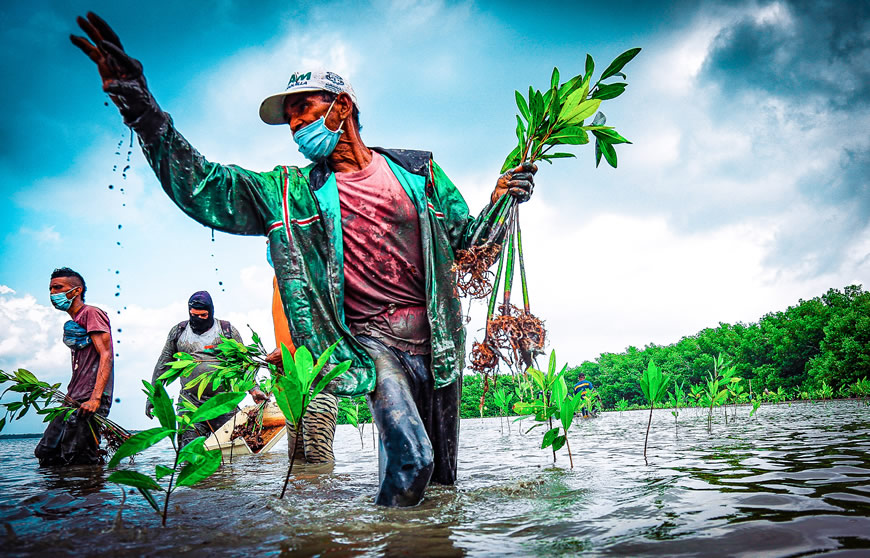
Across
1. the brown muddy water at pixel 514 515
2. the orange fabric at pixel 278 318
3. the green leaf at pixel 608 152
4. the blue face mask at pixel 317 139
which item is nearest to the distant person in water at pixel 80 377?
the brown muddy water at pixel 514 515

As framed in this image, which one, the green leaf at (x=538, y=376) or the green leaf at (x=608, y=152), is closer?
the green leaf at (x=608, y=152)

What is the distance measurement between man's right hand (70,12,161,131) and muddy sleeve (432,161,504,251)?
159cm

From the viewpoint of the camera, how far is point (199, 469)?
1.86m

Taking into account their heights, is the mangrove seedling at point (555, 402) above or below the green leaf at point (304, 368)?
below

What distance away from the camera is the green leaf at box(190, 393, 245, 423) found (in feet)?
6.13

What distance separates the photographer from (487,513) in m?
2.13

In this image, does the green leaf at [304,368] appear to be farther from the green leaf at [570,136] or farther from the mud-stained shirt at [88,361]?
the mud-stained shirt at [88,361]

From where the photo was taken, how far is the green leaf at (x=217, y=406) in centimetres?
187

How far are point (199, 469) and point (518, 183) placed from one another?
217 cm

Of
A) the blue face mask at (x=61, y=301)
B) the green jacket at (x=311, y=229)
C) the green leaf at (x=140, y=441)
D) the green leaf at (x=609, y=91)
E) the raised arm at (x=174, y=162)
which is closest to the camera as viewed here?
the green leaf at (x=140, y=441)

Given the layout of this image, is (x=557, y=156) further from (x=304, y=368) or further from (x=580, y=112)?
(x=304, y=368)

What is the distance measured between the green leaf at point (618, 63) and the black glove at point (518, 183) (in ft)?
2.77

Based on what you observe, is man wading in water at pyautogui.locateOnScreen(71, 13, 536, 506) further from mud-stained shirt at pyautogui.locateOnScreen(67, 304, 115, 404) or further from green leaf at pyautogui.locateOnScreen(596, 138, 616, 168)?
mud-stained shirt at pyautogui.locateOnScreen(67, 304, 115, 404)

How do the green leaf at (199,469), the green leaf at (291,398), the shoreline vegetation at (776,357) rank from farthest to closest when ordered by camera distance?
the shoreline vegetation at (776,357), the green leaf at (291,398), the green leaf at (199,469)
